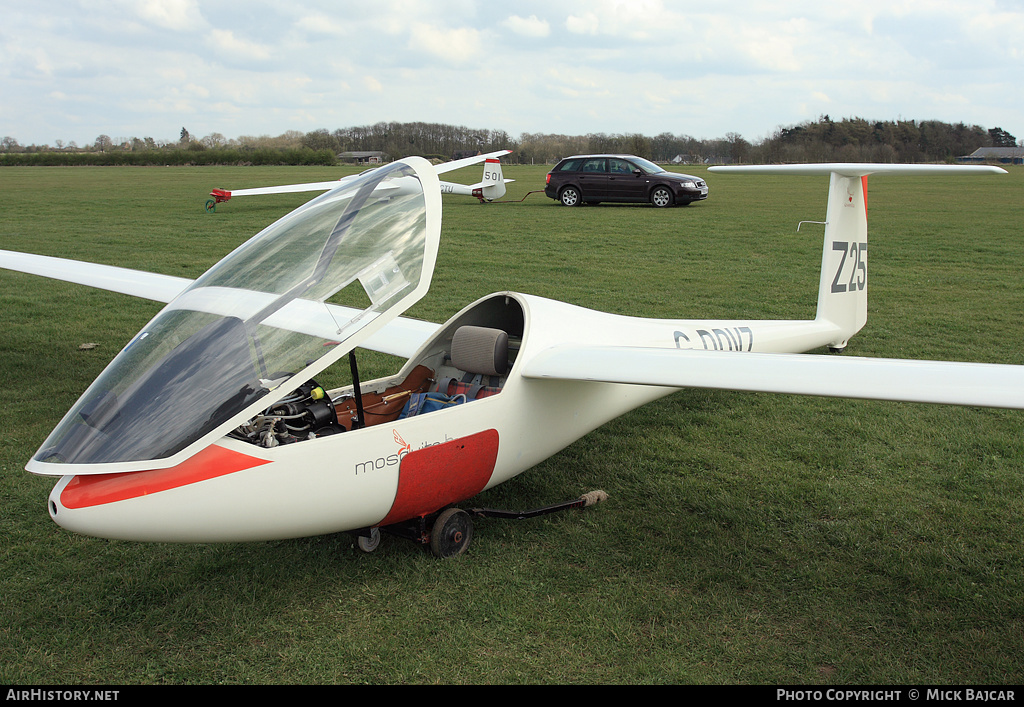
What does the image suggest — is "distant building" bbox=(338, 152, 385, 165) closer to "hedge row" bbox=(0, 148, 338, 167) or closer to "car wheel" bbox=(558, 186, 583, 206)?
"hedge row" bbox=(0, 148, 338, 167)

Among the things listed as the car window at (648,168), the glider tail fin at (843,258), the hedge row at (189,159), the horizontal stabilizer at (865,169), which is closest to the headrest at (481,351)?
the horizontal stabilizer at (865,169)

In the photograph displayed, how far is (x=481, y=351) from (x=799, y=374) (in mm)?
1886

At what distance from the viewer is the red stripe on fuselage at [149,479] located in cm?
299

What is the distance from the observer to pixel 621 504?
15.6 ft

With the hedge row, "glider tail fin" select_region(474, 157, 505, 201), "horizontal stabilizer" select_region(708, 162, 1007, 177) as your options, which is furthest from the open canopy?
the hedge row

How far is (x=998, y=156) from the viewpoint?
108688mm

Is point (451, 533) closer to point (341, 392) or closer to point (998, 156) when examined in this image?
point (341, 392)

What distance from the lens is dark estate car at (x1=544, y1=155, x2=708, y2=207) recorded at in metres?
24.1

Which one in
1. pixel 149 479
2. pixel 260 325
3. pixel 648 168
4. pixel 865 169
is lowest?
pixel 149 479

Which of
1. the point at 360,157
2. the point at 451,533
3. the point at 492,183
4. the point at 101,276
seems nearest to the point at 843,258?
the point at 451,533

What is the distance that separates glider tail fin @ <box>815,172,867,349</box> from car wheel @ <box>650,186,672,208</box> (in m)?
17.6
